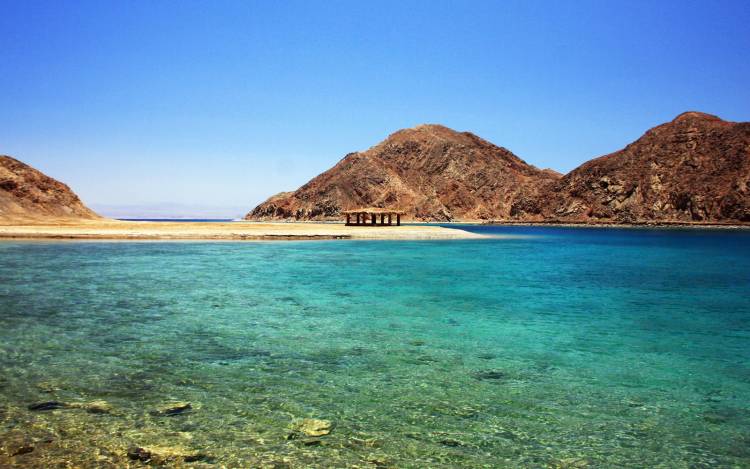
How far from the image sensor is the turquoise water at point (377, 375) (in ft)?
18.4

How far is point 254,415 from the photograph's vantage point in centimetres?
A: 645

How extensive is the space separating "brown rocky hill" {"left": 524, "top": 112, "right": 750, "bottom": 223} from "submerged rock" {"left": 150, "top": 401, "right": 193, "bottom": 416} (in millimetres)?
155361

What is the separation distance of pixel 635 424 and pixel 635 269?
26.9m

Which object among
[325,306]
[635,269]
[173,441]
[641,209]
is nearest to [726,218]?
[641,209]

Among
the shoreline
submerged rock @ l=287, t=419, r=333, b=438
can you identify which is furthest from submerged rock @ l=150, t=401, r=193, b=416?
the shoreline

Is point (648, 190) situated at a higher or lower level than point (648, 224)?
higher

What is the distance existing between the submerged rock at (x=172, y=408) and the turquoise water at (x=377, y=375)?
130 mm

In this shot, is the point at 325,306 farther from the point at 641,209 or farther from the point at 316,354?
the point at 641,209

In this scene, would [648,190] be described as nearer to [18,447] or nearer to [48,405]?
[48,405]

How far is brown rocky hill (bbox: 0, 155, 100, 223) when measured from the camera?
6788 centimetres

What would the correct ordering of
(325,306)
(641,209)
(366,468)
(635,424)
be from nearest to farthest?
(366,468) → (635,424) → (325,306) → (641,209)

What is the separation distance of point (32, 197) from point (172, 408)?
8239cm

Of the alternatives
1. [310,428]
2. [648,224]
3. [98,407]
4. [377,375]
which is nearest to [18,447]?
[98,407]

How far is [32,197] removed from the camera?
73.3 meters
